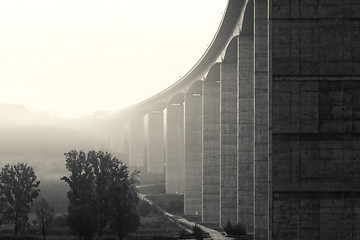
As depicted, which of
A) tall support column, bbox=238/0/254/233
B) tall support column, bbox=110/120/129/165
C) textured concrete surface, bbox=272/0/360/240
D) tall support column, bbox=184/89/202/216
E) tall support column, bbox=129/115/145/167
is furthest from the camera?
tall support column, bbox=110/120/129/165

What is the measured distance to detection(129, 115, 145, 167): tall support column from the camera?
493 feet

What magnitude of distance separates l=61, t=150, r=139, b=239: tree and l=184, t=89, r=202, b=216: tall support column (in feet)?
74.3

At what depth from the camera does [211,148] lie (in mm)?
81875

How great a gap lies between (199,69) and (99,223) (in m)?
30.6

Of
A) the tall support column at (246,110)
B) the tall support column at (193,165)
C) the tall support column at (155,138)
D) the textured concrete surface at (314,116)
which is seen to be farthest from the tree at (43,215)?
the tall support column at (155,138)

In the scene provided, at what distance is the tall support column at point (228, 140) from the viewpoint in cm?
7119

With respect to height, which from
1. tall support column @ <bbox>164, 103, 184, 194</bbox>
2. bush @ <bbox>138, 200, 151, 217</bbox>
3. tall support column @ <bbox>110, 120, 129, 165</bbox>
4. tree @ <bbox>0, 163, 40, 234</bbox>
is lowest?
bush @ <bbox>138, 200, 151, 217</bbox>

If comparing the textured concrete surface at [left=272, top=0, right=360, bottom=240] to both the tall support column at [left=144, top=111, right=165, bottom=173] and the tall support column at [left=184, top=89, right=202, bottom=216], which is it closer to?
the tall support column at [left=184, top=89, right=202, bottom=216]

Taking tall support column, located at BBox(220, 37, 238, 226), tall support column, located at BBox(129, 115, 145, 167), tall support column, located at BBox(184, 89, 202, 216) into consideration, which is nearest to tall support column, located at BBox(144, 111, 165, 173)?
tall support column, located at BBox(129, 115, 145, 167)

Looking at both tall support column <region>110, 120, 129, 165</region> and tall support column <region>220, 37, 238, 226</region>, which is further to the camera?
tall support column <region>110, 120, 129, 165</region>

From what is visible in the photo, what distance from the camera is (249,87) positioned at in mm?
62062

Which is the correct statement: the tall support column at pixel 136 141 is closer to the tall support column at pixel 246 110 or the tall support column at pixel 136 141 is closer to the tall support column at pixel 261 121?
the tall support column at pixel 246 110

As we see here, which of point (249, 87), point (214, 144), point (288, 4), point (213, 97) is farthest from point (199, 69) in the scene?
point (288, 4)

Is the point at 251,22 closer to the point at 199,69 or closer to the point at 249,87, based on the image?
the point at 249,87
